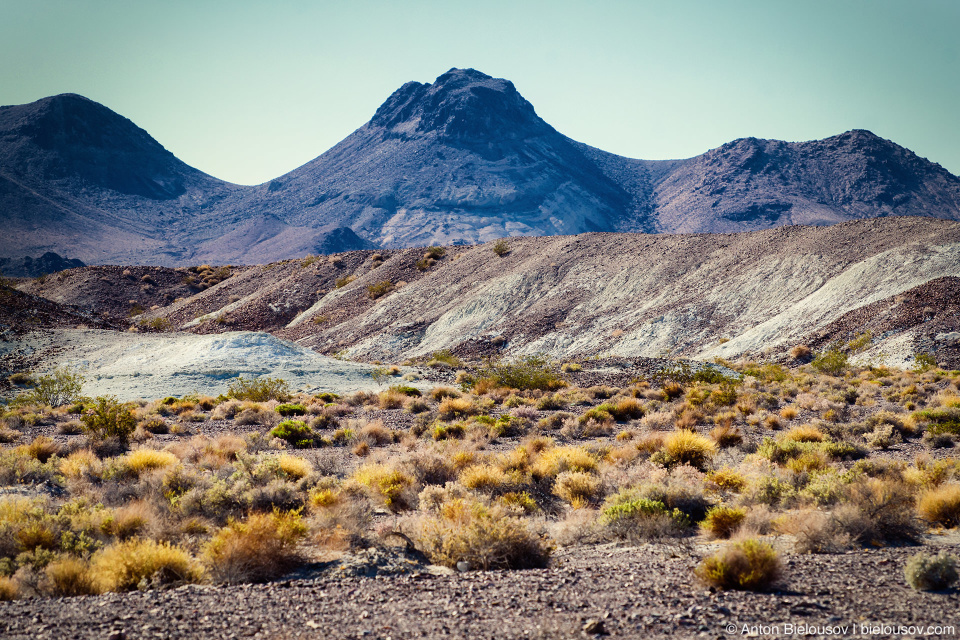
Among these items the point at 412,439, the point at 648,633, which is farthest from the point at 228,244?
the point at 648,633

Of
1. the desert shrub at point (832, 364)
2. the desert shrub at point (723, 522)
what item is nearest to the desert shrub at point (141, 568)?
the desert shrub at point (723, 522)

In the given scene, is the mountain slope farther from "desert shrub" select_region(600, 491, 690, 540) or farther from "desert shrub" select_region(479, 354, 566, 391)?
"desert shrub" select_region(600, 491, 690, 540)

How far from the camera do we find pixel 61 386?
22.2m

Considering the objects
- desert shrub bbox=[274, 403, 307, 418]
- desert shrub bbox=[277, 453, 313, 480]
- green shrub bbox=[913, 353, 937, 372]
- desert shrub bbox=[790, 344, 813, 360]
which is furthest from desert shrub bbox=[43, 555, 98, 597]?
desert shrub bbox=[790, 344, 813, 360]

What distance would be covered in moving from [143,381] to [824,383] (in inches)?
1148

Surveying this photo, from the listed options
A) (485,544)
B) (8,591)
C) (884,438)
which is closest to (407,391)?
(884,438)

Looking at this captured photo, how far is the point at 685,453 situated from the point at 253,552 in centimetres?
830

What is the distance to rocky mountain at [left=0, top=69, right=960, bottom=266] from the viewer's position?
150 meters

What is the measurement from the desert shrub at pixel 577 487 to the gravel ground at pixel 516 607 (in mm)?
3190

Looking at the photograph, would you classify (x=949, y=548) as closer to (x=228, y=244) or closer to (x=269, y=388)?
(x=269, y=388)

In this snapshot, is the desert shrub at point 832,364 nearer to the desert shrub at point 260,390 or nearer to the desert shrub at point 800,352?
the desert shrub at point 800,352

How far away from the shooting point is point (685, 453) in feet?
36.1

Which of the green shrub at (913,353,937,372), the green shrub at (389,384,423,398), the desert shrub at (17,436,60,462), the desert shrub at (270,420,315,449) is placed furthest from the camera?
the green shrub at (913,353,937,372)

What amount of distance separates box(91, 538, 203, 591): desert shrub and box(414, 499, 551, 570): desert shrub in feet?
7.95
